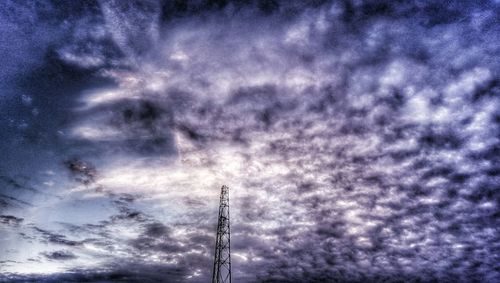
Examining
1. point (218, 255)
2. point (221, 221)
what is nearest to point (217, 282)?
point (218, 255)

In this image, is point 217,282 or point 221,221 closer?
point 217,282

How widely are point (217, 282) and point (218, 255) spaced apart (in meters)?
4.03

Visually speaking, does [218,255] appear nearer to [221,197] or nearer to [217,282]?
[217,282]

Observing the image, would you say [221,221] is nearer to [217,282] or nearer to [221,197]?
[221,197]

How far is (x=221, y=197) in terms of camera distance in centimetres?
4706

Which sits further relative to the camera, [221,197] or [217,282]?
[221,197]

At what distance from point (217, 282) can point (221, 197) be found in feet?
42.0

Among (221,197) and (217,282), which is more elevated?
(221,197)

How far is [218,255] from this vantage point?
45.8m

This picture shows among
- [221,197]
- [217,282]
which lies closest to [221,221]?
[221,197]

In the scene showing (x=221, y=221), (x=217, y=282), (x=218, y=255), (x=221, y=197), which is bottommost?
(x=217, y=282)

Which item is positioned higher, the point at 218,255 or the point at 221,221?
the point at 221,221

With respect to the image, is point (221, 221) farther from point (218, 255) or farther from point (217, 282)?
point (217, 282)

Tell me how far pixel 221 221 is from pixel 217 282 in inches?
354
